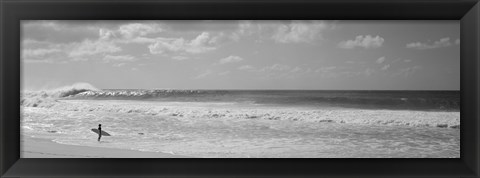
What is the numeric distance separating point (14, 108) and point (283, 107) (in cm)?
216

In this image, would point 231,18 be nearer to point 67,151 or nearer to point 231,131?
point 231,131

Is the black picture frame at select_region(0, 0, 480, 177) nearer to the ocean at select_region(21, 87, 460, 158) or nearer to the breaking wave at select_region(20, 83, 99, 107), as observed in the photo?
the ocean at select_region(21, 87, 460, 158)

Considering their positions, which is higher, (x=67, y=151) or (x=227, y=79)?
(x=227, y=79)

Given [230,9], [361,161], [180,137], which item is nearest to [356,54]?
[361,161]

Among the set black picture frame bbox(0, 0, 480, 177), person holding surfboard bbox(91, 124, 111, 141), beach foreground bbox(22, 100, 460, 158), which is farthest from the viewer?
person holding surfboard bbox(91, 124, 111, 141)

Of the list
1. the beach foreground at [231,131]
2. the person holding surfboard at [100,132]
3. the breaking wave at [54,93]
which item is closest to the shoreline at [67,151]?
the beach foreground at [231,131]

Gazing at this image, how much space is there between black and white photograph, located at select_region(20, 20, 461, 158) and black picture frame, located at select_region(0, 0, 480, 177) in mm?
190

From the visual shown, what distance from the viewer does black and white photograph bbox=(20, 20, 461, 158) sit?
227cm

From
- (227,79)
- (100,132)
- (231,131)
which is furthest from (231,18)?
(100,132)

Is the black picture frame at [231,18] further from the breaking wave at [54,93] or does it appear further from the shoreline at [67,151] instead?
the breaking wave at [54,93]

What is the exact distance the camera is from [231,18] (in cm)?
192

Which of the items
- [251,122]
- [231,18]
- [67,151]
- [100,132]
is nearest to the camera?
[231,18]

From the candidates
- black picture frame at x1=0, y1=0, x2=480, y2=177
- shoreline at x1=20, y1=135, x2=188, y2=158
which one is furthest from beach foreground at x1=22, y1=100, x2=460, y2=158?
black picture frame at x1=0, y1=0, x2=480, y2=177

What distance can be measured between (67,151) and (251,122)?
4.66ft
